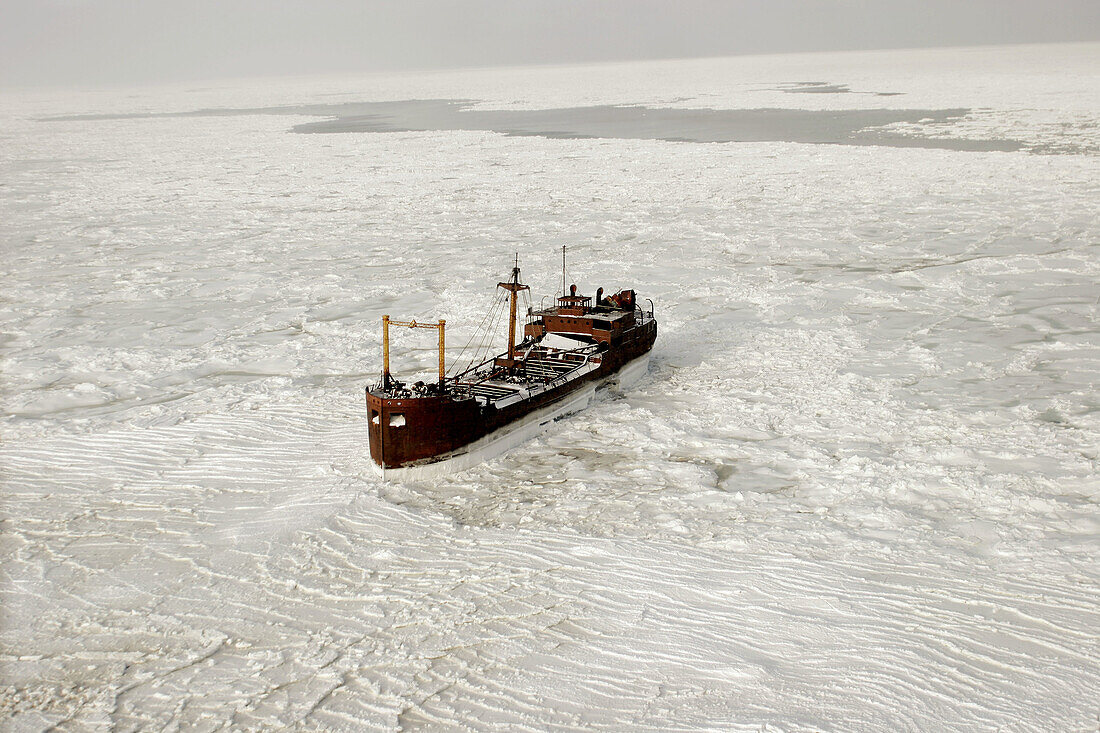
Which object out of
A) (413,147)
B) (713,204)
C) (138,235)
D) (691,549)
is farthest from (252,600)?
(413,147)

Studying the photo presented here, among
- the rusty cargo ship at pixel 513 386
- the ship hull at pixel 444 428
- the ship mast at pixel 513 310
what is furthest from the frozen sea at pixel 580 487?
the ship mast at pixel 513 310

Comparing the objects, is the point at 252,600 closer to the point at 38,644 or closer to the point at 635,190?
the point at 38,644

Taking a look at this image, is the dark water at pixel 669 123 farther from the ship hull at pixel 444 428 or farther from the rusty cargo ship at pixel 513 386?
the ship hull at pixel 444 428

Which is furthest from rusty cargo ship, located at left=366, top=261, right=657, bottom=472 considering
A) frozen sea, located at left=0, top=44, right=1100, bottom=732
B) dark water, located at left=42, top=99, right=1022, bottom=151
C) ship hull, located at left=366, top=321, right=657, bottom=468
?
dark water, located at left=42, top=99, right=1022, bottom=151

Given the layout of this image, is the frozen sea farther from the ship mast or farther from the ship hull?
the ship mast

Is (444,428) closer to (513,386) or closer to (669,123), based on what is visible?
(513,386)
